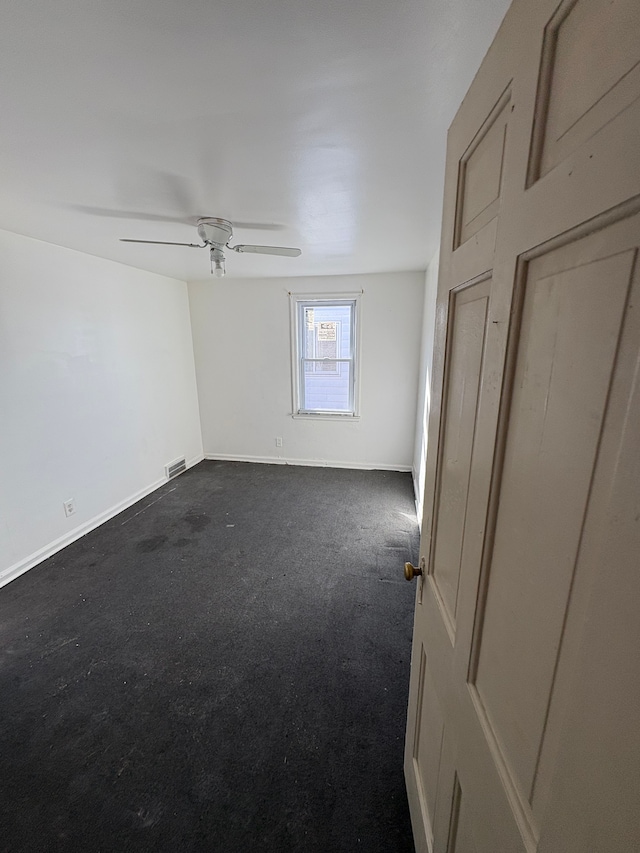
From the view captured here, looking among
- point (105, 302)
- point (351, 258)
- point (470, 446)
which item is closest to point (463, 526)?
point (470, 446)

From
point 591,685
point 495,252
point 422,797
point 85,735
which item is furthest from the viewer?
point 85,735

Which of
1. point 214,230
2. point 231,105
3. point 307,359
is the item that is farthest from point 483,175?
point 307,359

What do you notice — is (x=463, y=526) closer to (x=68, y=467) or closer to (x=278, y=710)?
(x=278, y=710)

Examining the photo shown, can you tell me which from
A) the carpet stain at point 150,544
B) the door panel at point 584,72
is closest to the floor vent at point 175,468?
the carpet stain at point 150,544

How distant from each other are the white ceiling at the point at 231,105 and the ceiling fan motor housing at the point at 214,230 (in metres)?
0.06

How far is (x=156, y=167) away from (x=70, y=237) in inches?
57.5

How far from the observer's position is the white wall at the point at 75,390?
2.37m

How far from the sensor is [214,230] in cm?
206

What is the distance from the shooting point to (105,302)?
10.0ft

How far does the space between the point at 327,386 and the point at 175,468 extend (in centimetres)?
211

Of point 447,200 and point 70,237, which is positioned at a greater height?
point 70,237

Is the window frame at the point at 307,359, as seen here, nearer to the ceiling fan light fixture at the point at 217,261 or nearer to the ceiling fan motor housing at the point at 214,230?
the ceiling fan light fixture at the point at 217,261

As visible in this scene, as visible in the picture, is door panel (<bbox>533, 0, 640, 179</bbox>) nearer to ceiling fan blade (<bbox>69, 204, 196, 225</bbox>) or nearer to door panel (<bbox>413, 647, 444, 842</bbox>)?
door panel (<bbox>413, 647, 444, 842</bbox>)

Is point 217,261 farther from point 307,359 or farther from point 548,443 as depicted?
point 548,443
